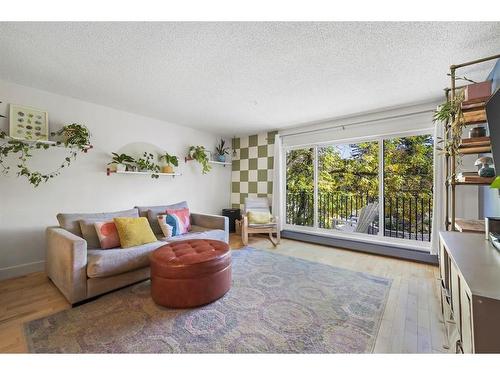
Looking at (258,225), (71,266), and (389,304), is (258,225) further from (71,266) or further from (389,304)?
(71,266)

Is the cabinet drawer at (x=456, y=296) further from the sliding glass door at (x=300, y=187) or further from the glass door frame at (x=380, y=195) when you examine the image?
the sliding glass door at (x=300, y=187)

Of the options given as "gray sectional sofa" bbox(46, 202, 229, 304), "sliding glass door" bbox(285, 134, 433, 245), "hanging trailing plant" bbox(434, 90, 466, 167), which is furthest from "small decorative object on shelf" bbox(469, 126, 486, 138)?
"gray sectional sofa" bbox(46, 202, 229, 304)

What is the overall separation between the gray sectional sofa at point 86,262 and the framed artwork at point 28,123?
105 cm

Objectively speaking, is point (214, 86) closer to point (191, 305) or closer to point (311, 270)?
point (191, 305)

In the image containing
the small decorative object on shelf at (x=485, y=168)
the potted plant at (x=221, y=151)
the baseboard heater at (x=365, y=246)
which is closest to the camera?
the small decorative object on shelf at (x=485, y=168)

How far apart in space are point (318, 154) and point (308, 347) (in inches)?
127

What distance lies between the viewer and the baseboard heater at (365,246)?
279 cm

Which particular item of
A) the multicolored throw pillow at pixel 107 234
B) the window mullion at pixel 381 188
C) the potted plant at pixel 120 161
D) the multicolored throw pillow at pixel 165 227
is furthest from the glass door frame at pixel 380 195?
the multicolored throw pillow at pixel 107 234

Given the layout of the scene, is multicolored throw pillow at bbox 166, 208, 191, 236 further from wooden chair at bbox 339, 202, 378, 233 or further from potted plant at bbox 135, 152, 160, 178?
wooden chair at bbox 339, 202, 378, 233

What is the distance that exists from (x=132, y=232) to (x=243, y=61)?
2.03 metres

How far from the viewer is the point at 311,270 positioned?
2.50 meters

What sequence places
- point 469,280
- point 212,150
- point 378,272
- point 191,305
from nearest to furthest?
point 469,280 → point 191,305 → point 378,272 → point 212,150
